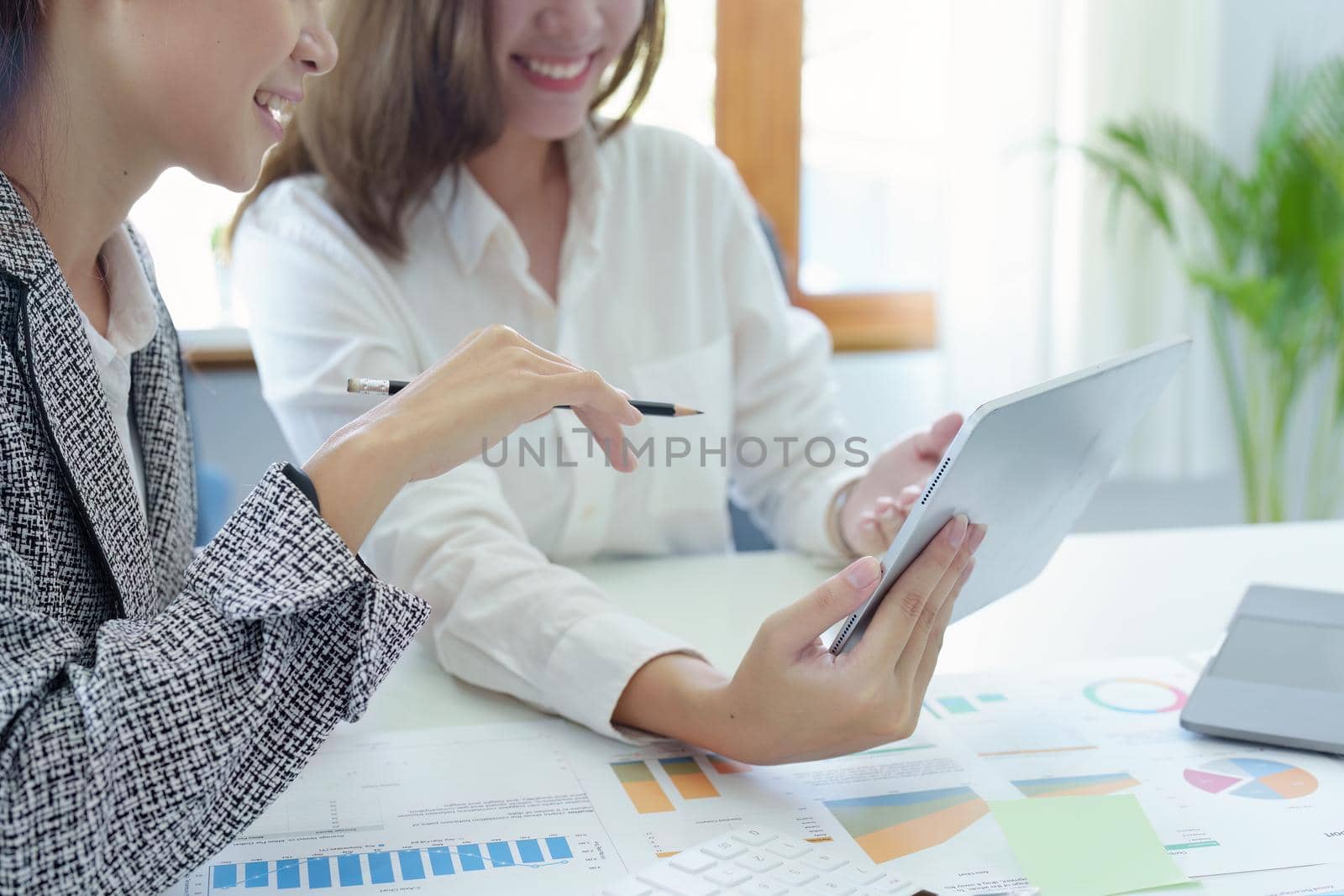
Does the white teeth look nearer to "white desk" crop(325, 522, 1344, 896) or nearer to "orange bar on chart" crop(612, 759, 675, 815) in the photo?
"white desk" crop(325, 522, 1344, 896)

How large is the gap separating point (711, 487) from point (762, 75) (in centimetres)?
151

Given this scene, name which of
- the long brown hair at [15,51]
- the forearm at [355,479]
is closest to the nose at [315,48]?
the long brown hair at [15,51]

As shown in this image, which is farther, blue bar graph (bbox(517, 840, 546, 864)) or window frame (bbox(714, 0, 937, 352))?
window frame (bbox(714, 0, 937, 352))

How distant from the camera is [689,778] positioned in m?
0.83

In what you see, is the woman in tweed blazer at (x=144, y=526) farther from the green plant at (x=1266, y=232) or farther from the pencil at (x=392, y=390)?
the green plant at (x=1266, y=232)

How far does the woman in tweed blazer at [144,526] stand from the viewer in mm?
646

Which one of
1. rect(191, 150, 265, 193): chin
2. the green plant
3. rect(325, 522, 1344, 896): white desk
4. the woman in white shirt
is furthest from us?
the green plant

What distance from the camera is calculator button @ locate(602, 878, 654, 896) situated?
2.15ft

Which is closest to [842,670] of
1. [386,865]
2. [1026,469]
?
[1026,469]

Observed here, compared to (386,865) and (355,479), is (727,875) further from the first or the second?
(355,479)

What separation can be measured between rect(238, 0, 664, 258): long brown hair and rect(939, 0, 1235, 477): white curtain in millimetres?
1644

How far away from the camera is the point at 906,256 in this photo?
296cm

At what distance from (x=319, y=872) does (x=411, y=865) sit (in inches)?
1.9

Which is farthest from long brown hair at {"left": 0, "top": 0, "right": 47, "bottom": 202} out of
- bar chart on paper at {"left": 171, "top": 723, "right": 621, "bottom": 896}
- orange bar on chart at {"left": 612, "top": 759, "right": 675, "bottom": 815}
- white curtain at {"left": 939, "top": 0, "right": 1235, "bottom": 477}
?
white curtain at {"left": 939, "top": 0, "right": 1235, "bottom": 477}
